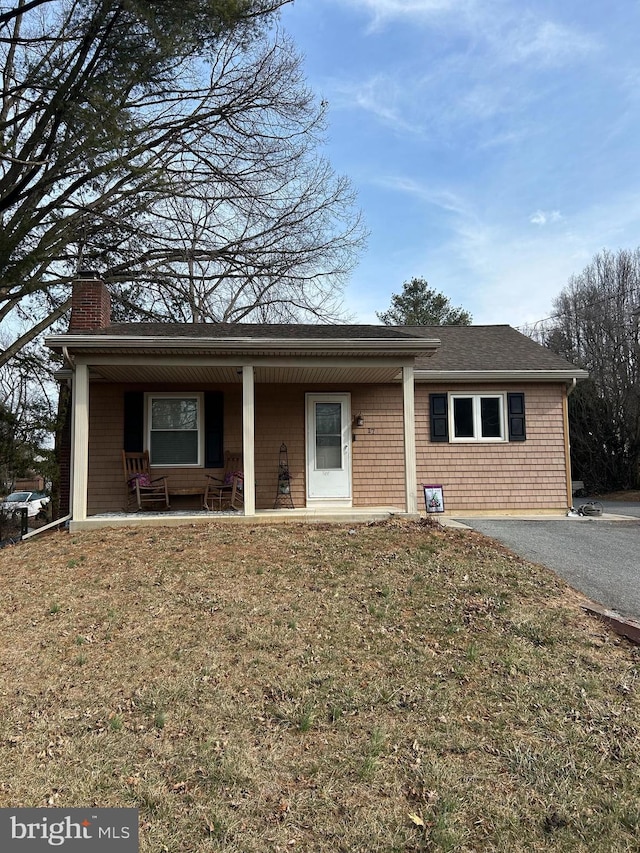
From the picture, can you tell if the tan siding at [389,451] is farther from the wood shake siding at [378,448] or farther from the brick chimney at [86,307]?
the brick chimney at [86,307]

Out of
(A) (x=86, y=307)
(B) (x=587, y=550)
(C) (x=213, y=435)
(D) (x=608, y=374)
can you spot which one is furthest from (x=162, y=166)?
(D) (x=608, y=374)

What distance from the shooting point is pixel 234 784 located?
8.36 ft

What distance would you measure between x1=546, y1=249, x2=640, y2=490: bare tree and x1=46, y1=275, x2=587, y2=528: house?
11801 millimetres

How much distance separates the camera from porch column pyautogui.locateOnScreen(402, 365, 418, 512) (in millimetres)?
7880

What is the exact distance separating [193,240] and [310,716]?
14.4 m

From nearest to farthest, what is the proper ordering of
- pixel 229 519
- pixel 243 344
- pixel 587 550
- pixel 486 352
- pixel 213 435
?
1. pixel 587 550
2. pixel 243 344
3. pixel 229 519
4. pixel 213 435
5. pixel 486 352

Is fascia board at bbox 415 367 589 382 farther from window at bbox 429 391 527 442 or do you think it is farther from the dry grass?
the dry grass

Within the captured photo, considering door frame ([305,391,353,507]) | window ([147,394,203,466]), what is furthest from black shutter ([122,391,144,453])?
door frame ([305,391,353,507])

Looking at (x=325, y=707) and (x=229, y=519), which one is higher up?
(x=229, y=519)

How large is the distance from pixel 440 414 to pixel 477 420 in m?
0.70

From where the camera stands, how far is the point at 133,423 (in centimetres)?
913

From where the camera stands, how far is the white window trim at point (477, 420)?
32.1 ft

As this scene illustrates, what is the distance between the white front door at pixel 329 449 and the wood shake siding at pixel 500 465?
1.34 meters

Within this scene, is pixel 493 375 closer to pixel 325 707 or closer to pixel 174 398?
pixel 174 398
